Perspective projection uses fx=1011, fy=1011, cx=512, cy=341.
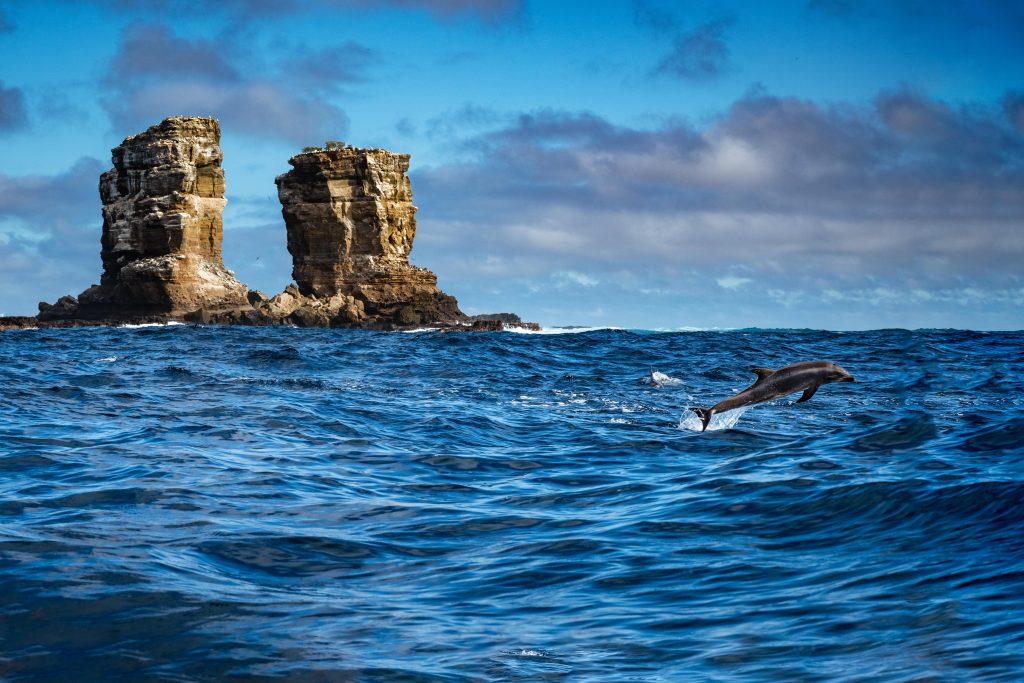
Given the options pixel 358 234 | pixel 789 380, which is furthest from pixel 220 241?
pixel 789 380

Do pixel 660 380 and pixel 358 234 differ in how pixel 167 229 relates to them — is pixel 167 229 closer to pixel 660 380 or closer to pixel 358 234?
pixel 358 234

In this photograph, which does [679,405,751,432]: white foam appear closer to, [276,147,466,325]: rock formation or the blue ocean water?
the blue ocean water

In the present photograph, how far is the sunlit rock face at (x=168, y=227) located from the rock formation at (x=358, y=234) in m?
5.87

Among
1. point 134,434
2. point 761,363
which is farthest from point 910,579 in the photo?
point 761,363

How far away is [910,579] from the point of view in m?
7.27

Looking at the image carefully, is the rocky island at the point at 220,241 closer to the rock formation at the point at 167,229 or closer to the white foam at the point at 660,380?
the rock formation at the point at 167,229

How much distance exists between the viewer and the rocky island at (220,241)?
74.2 metres

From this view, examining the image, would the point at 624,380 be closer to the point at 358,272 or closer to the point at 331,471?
the point at 331,471

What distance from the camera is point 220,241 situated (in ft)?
258

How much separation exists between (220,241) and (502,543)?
74.0 meters

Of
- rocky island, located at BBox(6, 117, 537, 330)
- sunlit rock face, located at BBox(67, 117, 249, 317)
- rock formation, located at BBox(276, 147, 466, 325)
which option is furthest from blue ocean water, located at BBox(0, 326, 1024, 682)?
rock formation, located at BBox(276, 147, 466, 325)

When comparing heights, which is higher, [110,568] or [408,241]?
[408,241]

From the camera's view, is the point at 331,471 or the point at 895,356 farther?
the point at 895,356

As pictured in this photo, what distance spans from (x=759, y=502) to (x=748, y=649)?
424cm
